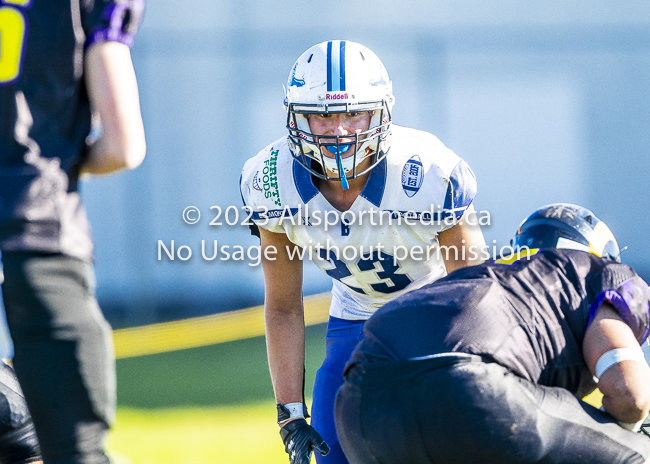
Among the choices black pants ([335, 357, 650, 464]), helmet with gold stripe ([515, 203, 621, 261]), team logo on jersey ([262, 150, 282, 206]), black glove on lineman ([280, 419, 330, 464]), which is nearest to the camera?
black pants ([335, 357, 650, 464])

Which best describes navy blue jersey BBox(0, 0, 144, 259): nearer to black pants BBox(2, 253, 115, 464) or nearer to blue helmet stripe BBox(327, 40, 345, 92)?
black pants BBox(2, 253, 115, 464)

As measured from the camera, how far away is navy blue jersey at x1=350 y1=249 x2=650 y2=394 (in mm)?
1604

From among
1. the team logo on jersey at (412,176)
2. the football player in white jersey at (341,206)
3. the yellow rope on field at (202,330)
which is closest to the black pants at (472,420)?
the football player in white jersey at (341,206)

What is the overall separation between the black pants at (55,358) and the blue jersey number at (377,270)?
1.19m

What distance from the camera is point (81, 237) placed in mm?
1328

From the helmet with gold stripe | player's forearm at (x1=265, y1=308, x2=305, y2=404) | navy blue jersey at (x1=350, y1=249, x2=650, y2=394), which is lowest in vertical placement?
player's forearm at (x1=265, y1=308, x2=305, y2=404)

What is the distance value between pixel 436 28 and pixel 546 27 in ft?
3.02

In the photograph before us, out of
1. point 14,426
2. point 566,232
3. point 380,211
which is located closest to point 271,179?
point 380,211

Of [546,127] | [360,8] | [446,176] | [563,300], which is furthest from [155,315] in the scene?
[563,300]

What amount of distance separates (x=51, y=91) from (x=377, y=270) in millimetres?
1264

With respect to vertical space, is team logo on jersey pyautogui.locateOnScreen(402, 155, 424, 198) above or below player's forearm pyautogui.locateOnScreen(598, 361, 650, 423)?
above

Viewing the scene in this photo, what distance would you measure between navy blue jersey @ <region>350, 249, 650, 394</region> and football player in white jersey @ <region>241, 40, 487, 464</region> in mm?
518

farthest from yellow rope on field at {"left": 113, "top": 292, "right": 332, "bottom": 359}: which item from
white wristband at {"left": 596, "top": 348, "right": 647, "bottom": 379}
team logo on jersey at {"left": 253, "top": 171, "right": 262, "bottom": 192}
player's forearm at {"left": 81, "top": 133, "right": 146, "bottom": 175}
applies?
player's forearm at {"left": 81, "top": 133, "right": 146, "bottom": 175}

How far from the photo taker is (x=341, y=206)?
7.68 feet
